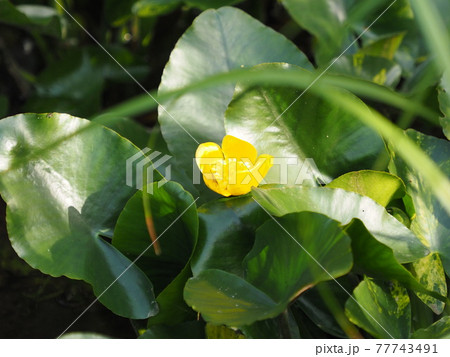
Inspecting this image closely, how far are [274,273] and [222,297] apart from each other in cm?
6

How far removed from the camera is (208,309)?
0.54 metres

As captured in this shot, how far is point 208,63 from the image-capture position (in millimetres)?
747

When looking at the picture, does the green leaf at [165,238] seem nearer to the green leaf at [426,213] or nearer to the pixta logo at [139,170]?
the pixta logo at [139,170]

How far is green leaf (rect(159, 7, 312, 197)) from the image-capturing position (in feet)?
2.37

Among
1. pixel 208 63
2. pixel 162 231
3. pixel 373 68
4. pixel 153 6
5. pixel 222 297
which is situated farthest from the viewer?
pixel 153 6

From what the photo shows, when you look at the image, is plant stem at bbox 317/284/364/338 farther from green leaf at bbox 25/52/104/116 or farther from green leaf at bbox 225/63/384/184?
green leaf at bbox 25/52/104/116

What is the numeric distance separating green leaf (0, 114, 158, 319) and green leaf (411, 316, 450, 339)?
28cm

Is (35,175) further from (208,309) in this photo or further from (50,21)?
(50,21)

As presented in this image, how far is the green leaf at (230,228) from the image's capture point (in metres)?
A: 0.60

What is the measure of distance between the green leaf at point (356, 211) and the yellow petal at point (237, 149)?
0.07 m

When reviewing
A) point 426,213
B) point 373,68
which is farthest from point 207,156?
point 373,68

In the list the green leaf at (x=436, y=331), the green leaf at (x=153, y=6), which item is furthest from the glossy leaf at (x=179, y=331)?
the green leaf at (x=153, y=6)

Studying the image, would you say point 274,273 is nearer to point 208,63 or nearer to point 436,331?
point 436,331

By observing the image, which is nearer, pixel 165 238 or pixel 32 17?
pixel 165 238
